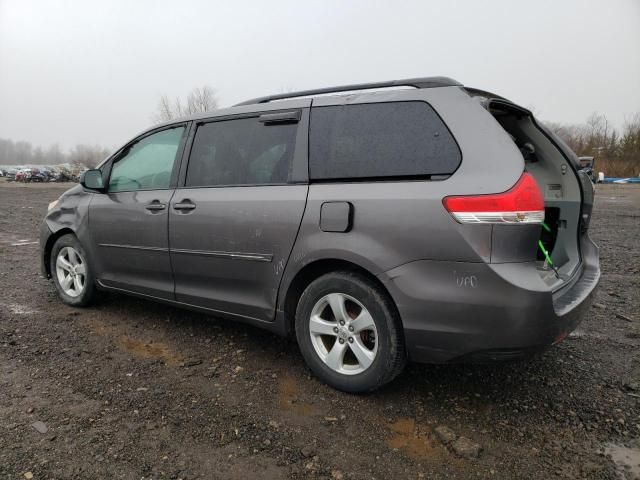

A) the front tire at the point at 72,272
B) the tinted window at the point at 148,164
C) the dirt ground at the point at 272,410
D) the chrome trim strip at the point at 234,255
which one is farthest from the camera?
the front tire at the point at 72,272

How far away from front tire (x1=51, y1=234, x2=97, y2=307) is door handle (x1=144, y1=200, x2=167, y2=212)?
3.36 feet

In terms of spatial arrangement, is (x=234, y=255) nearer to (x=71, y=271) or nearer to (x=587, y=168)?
(x=71, y=271)

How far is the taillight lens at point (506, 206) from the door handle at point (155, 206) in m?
2.23

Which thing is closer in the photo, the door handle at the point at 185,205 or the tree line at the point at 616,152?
the door handle at the point at 185,205

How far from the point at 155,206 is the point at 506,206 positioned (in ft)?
8.31

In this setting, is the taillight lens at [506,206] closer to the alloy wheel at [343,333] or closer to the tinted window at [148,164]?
the alloy wheel at [343,333]

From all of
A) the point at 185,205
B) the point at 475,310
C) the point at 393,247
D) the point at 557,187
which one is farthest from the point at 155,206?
the point at 557,187

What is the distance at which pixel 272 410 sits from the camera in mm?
2584

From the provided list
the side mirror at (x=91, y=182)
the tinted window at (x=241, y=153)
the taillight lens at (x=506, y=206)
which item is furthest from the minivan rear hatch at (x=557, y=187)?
the side mirror at (x=91, y=182)

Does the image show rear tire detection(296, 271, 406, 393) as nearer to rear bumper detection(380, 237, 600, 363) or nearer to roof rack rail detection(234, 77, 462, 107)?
rear bumper detection(380, 237, 600, 363)

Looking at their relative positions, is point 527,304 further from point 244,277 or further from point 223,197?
point 223,197

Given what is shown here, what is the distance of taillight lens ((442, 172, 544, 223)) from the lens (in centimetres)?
220

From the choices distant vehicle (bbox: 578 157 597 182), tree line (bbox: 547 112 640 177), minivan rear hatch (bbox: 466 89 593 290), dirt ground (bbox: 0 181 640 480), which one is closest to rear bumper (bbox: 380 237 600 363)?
dirt ground (bbox: 0 181 640 480)

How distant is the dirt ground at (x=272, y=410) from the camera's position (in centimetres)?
211
